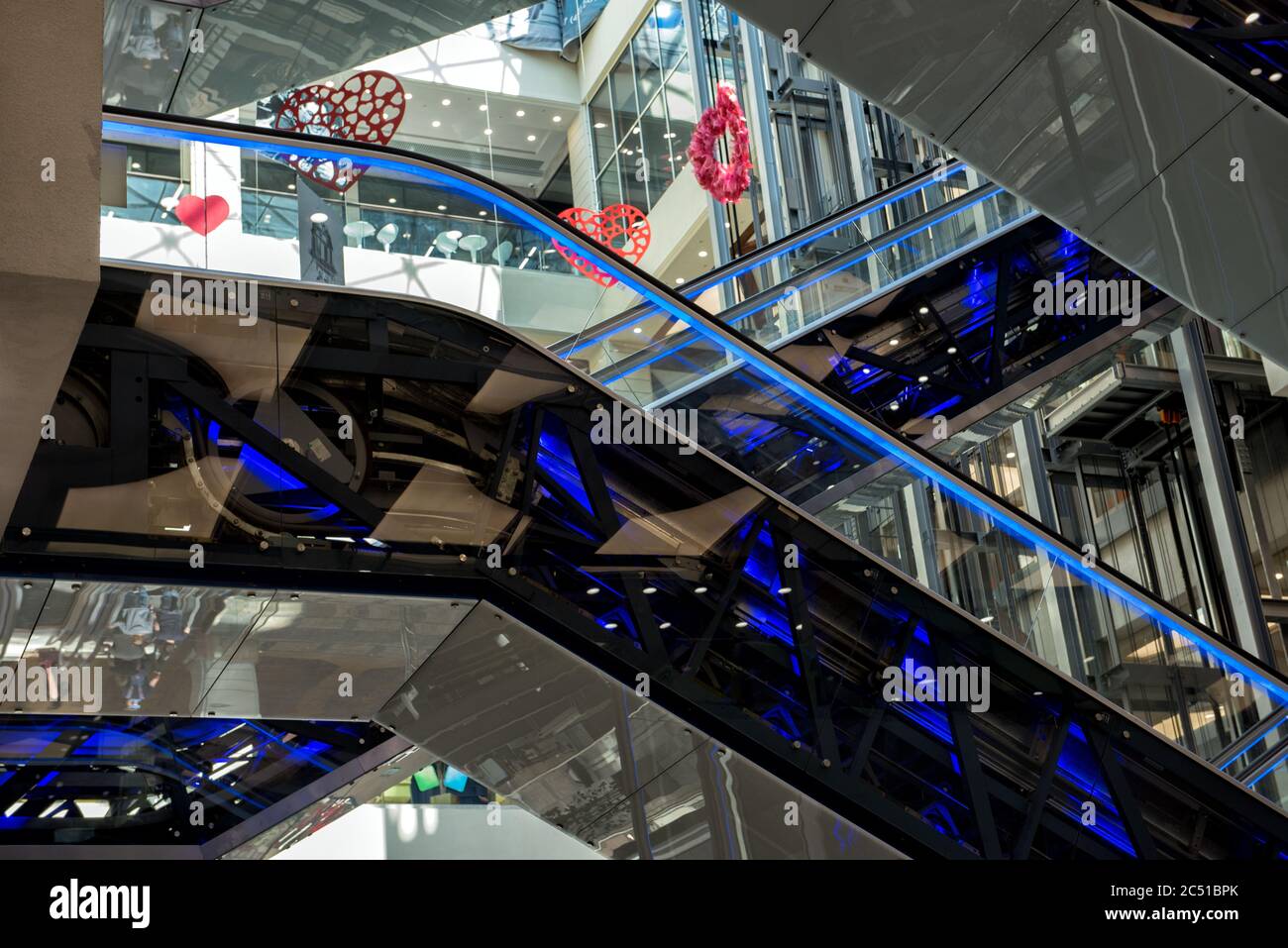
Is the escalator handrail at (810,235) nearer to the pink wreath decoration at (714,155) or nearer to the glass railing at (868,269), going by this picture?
the glass railing at (868,269)

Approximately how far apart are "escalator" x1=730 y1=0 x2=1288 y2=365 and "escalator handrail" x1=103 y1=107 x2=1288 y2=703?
1.40 metres

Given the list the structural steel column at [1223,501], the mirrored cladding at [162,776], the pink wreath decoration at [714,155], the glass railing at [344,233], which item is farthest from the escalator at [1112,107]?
the pink wreath decoration at [714,155]

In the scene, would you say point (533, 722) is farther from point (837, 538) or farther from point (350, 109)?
point (350, 109)

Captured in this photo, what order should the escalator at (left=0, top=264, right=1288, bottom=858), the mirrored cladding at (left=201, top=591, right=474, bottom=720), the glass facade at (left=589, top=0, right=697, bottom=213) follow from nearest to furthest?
1. the escalator at (left=0, top=264, right=1288, bottom=858)
2. the mirrored cladding at (left=201, top=591, right=474, bottom=720)
3. the glass facade at (left=589, top=0, right=697, bottom=213)

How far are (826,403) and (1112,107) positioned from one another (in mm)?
2042

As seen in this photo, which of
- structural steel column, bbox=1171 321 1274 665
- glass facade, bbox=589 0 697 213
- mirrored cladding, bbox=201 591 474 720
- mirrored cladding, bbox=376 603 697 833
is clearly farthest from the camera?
glass facade, bbox=589 0 697 213

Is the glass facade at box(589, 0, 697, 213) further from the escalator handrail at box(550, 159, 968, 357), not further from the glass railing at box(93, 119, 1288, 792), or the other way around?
the glass railing at box(93, 119, 1288, 792)

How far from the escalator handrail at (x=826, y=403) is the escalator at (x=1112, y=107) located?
4.61ft

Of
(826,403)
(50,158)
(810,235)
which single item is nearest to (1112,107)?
(826,403)

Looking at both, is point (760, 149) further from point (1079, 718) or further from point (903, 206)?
point (1079, 718)

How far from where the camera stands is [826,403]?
7363 mm

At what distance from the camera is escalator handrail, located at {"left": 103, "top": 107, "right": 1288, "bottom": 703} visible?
6.85 metres

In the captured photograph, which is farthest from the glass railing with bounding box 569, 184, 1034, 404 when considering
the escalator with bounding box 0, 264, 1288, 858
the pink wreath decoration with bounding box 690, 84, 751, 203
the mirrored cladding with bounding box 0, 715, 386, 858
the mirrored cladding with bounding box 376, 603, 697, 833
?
the pink wreath decoration with bounding box 690, 84, 751, 203

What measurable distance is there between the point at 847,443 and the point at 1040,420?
10955 mm
